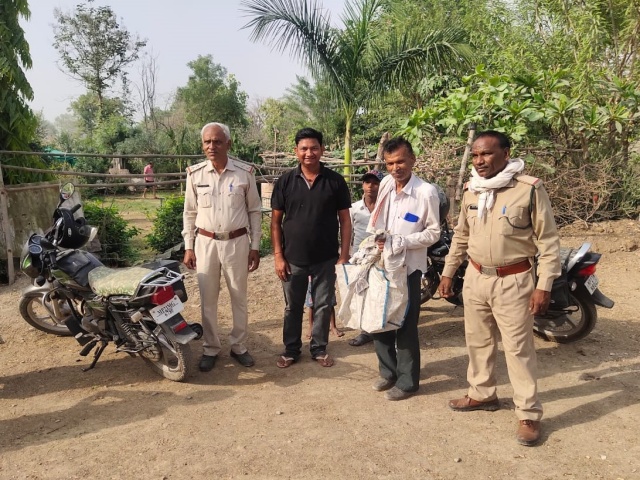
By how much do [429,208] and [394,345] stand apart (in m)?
0.97

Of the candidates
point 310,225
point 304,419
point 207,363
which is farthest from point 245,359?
point 310,225

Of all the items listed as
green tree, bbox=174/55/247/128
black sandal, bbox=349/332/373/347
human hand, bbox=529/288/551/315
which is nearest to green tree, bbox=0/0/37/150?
black sandal, bbox=349/332/373/347

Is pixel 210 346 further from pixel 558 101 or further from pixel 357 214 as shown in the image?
pixel 558 101

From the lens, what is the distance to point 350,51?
8.07 m

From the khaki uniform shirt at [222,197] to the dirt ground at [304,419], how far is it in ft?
3.58

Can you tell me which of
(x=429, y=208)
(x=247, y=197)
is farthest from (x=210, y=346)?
(x=429, y=208)

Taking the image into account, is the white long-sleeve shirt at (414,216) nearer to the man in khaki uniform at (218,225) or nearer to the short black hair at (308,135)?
the short black hair at (308,135)

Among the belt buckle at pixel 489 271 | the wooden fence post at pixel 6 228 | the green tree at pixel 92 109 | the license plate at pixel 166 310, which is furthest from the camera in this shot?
the green tree at pixel 92 109

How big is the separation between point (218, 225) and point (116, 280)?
31.0 inches

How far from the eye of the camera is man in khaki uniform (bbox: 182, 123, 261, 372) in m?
3.58

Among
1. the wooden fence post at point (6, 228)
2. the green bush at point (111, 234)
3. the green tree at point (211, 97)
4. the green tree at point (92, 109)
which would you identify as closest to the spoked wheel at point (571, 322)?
the green bush at point (111, 234)

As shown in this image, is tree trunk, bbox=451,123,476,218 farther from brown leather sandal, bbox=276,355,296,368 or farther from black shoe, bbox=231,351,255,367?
black shoe, bbox=231,351,255,367

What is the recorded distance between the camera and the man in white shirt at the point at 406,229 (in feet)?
9.84

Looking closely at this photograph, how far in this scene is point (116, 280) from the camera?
3.44m
